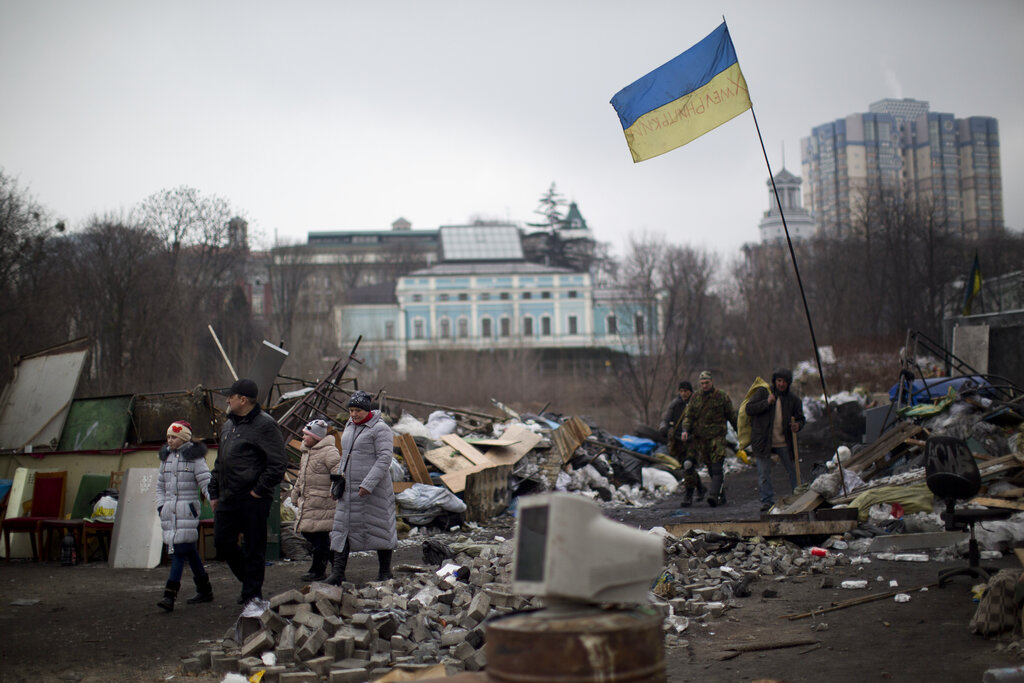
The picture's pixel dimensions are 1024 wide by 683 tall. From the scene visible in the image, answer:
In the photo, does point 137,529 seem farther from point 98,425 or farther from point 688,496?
point 688,496

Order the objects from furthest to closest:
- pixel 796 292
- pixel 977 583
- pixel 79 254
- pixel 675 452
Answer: pixel 796 292, pixel 79 254, pixel 675 452, pixel 977 583

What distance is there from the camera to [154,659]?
6426 mm

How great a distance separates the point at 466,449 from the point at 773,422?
5.46m

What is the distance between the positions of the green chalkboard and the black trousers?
6791 mm

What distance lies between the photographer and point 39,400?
14.4 m

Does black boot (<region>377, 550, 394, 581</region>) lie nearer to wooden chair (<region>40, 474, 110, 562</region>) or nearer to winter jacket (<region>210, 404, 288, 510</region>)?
winter jacket (<region>210, 404, 288, 510</region>)

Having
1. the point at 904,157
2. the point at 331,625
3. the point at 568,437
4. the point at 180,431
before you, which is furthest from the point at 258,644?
the point at 904,157

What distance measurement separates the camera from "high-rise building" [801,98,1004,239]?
8575 cm

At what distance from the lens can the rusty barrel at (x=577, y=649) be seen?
279cm

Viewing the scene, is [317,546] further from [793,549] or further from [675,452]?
[675,452]

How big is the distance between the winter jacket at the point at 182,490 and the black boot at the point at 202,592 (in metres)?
0.61

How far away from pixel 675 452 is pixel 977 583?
6885mm

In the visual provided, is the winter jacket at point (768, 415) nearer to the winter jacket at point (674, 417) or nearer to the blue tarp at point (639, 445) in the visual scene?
the winter jacket at point (674, 417)

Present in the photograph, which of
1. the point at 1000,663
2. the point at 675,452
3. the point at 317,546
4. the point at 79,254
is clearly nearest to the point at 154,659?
the point at 317,546
